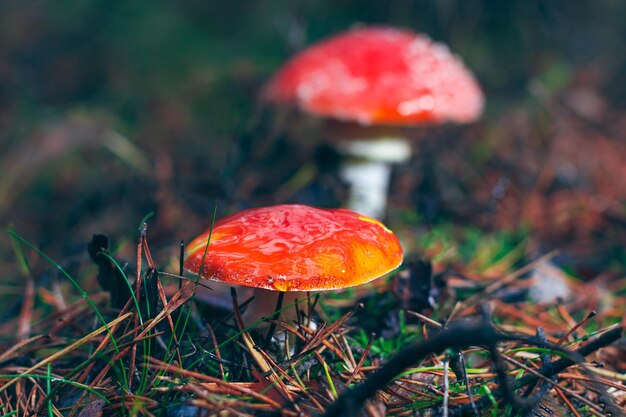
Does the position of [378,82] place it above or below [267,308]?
above

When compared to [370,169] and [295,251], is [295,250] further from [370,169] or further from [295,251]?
[370,169]

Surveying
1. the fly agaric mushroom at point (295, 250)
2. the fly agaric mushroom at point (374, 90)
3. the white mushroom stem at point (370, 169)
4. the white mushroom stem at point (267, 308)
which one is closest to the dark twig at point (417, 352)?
the fly agaric mushroom at point (295, 250)

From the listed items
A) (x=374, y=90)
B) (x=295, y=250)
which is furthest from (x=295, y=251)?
(x=374, y=90)

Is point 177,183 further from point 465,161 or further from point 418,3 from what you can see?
point 418,3

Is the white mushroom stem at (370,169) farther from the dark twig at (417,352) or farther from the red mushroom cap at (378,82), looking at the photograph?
the dark twig at (417,352)

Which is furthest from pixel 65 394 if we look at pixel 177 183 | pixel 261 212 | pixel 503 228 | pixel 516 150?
pixel 516 150

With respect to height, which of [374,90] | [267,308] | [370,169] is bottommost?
[370,169]
